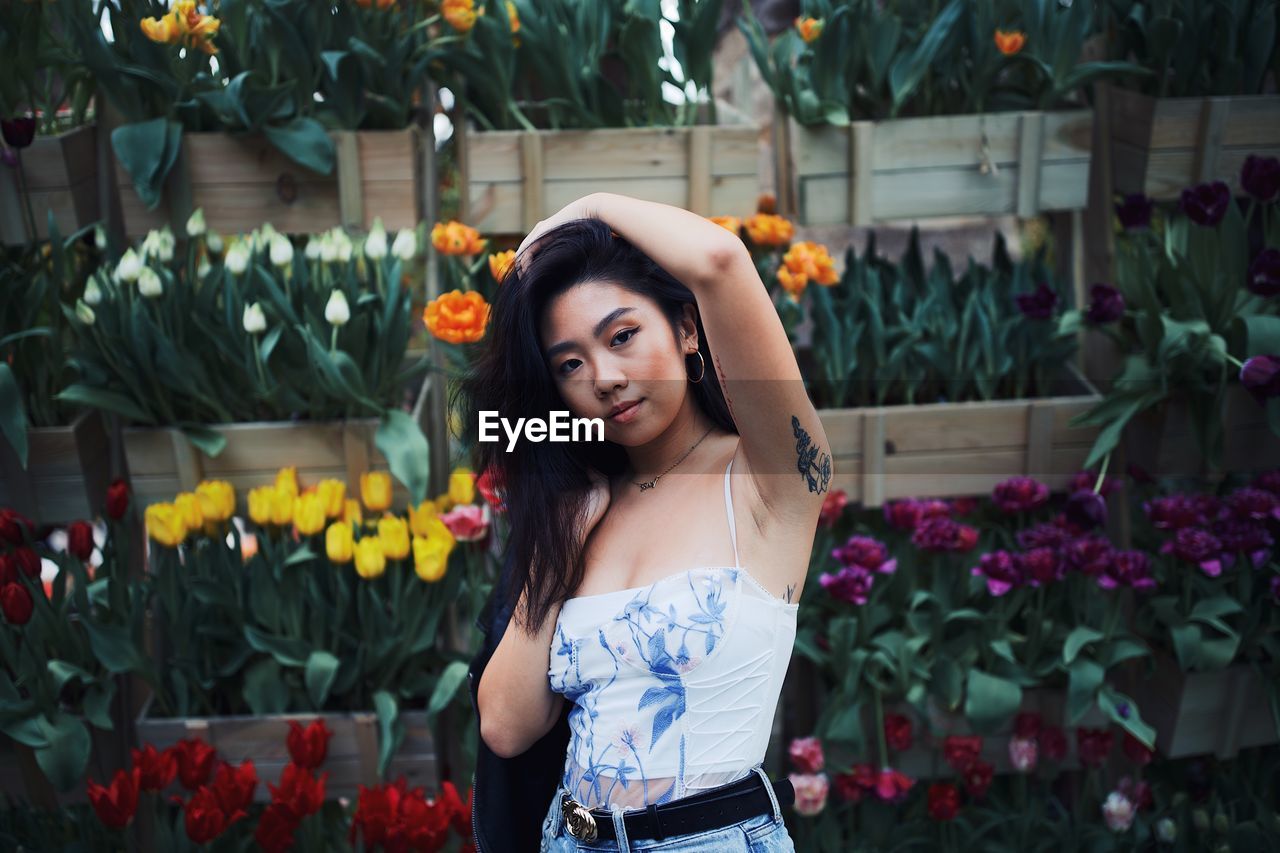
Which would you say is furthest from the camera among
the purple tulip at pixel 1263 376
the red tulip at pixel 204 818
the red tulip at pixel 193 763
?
the purple tulip at pixel 1263 376

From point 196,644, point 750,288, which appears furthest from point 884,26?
point 196,644

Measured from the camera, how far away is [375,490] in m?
2.08

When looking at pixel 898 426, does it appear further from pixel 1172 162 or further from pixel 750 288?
pixel 750 288

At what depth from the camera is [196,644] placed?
2.09 metres

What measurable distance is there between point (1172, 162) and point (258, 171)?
5.05 feet

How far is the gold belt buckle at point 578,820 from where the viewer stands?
1.25 metres

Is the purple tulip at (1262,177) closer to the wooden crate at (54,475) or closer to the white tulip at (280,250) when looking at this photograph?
the white tulip at (280,250)

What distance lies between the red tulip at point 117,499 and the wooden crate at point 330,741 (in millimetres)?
332

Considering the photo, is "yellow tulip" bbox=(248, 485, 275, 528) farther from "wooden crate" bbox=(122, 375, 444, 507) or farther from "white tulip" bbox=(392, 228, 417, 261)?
"white tulip" bbox=(392, 228, 417, 261)

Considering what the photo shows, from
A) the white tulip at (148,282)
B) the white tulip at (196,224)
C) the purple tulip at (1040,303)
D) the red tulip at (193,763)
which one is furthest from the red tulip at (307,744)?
the purple tulip at (1040,303)

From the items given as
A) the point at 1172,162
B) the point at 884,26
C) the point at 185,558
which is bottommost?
the point at 185,558

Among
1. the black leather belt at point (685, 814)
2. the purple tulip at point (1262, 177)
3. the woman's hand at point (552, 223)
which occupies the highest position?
the woman's hand at point (552, 223)

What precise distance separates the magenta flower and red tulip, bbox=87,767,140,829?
4.58 feet

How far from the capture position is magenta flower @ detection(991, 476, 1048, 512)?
2.12 metres
